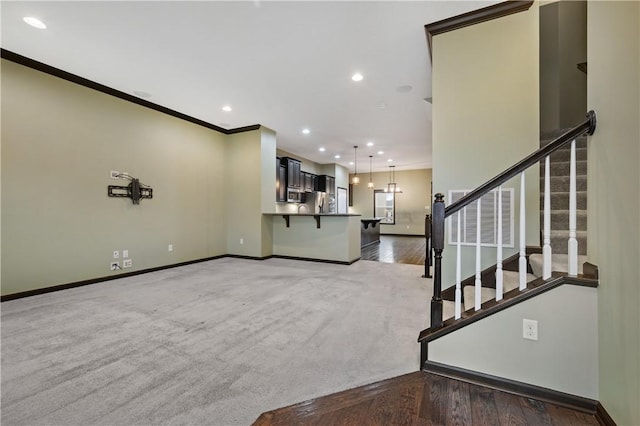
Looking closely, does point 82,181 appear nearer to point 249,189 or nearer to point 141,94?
point 141,94

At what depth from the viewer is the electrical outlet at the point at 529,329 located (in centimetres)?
154

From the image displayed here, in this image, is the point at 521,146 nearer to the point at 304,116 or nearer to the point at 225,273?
the point at 304,116

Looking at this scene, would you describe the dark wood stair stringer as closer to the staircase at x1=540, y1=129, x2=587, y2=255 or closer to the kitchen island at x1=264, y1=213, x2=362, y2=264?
the staircase at x1=540, y1=129, x2=587, y2=255

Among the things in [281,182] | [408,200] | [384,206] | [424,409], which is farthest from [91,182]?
[408,200]

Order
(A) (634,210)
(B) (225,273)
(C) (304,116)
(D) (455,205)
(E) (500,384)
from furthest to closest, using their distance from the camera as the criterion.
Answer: (C) (304,116)
(B) (225,273)
(D) (455,205)
(E) (500,384)
(A) (634,210)

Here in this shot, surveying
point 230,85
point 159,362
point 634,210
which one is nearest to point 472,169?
point 634,210

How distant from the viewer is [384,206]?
11.8 meters

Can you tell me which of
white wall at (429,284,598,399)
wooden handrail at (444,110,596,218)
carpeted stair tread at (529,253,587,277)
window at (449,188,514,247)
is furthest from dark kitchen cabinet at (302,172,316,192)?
white wall at (429,284,598,399)

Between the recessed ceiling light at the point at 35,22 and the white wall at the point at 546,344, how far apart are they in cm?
464

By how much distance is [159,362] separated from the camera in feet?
6.30

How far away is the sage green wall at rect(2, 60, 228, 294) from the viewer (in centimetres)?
321

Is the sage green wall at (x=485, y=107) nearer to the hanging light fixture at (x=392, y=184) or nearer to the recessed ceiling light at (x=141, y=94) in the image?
the recessed ceiling light at (x=141, y=94)

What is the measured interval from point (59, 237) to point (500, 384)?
5053 mm

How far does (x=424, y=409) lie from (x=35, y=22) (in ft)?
15.3
